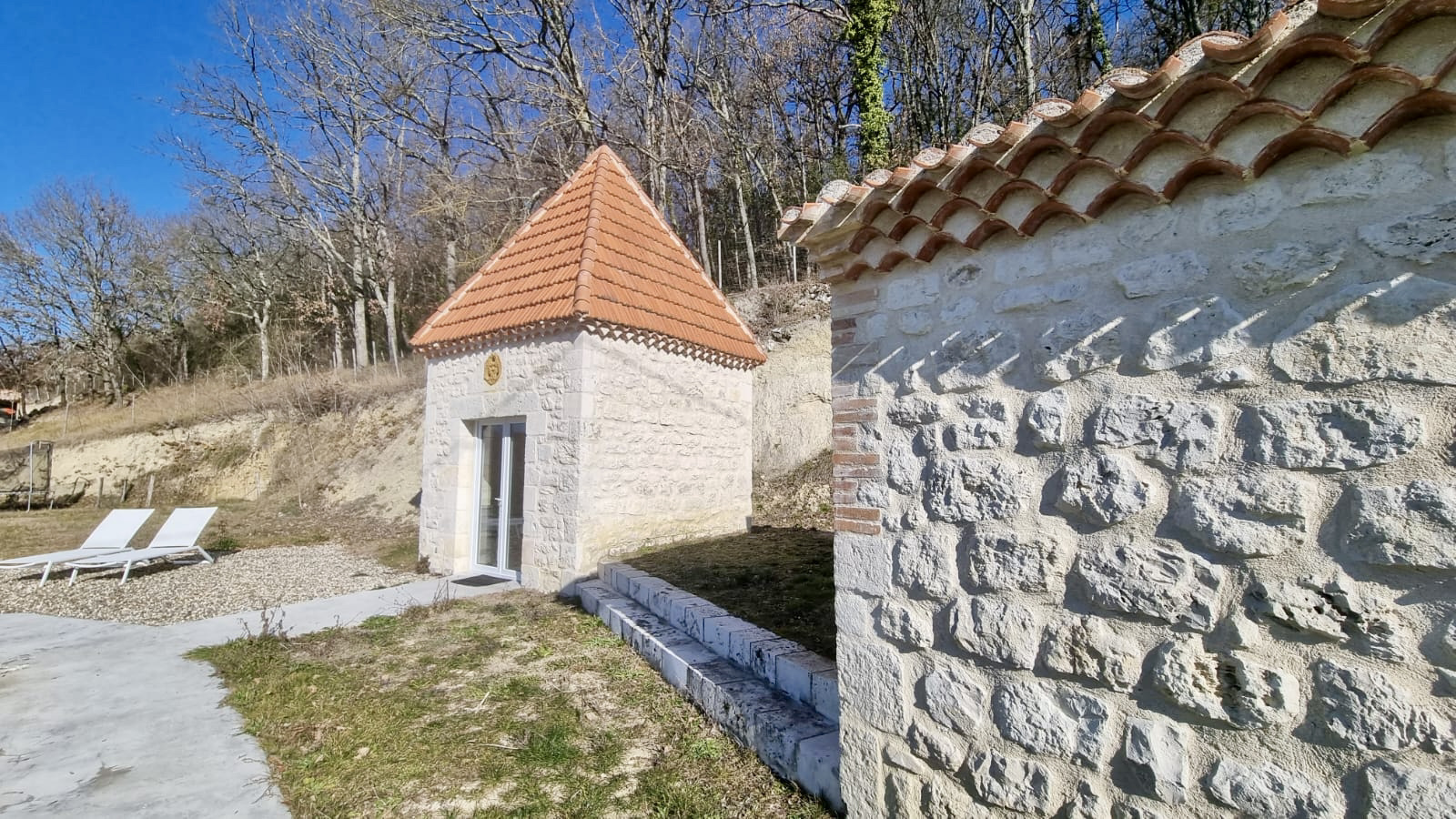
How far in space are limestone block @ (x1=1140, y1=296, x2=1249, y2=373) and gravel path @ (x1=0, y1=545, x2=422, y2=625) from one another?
26.4 ft

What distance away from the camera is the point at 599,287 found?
7.54 metres

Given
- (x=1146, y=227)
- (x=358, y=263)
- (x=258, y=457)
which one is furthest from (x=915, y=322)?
(x=358, y=263)

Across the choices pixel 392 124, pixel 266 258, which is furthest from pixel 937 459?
pixel 266 258

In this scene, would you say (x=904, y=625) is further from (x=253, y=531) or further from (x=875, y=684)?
(x=253, y=531)

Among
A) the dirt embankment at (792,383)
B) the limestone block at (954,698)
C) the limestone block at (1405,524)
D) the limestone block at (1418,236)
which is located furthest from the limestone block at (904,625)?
the dirt embankment at (792,383)

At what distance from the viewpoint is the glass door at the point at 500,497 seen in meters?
8.05

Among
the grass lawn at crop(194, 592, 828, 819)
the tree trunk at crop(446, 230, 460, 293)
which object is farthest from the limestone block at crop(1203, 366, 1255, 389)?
the tree trunk at crop(446, 230, 460, 293)

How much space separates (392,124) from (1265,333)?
23.5m

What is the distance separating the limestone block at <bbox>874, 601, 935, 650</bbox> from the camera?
8.55 feet

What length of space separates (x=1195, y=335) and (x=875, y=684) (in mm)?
1732

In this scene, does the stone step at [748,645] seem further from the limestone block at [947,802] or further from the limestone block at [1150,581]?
the limestone block at [1150,581]

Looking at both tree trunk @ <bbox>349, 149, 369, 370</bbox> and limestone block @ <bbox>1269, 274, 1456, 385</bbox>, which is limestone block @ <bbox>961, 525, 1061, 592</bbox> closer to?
limestone block @ <bbox>1269, 274, 1456, 385</bbox>

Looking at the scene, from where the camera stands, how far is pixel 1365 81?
166 cm

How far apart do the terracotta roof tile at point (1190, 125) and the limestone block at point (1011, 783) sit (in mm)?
1843
